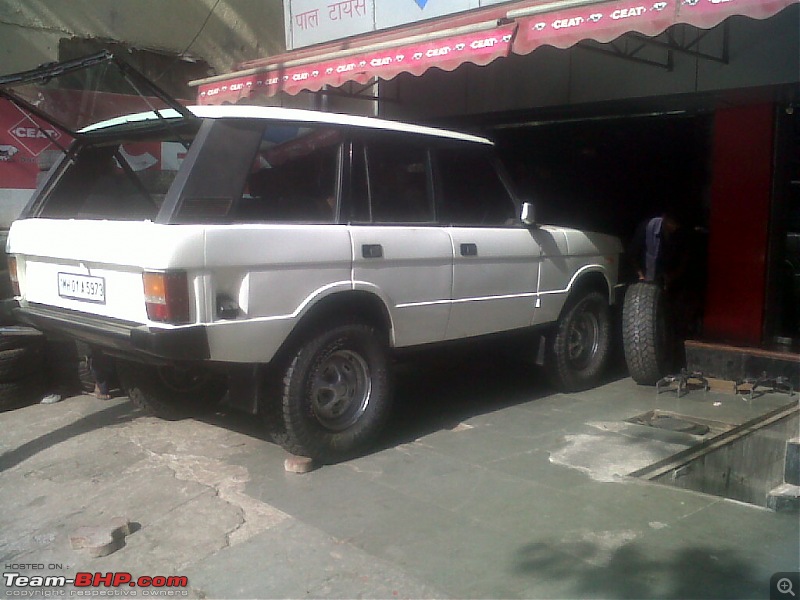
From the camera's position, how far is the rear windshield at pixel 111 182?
4.81 meters

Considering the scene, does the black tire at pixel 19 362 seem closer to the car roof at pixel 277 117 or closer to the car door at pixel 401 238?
the car roof at pixel 277 117

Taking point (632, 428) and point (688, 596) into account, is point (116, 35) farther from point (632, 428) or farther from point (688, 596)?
point (688, 596)

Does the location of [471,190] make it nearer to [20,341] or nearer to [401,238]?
[401,238]

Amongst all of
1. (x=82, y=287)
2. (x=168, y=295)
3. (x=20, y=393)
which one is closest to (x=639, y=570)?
(x=168, y=295)

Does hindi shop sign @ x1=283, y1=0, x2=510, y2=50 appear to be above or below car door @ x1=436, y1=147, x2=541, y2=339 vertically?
above

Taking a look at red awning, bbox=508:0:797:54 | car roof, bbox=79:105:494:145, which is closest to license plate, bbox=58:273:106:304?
car roof, bbox=79:105:494:145

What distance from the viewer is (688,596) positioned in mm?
3113

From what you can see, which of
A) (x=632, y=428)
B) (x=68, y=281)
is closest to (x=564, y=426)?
(x=632, y=428)

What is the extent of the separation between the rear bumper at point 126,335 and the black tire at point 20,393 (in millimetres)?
1517

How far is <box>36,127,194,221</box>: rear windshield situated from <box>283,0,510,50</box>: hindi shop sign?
4419mm

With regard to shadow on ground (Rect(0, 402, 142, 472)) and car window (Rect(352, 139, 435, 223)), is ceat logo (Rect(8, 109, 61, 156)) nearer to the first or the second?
shadow on ground (Rect(0, 402, 142, 472))

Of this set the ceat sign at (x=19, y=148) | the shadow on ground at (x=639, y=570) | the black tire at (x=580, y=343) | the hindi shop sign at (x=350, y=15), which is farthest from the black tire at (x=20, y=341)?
the hindi shop sign at (x=350, y=15)

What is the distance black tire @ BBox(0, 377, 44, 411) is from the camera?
5.89 metres

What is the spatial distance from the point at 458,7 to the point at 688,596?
6.70 meters
